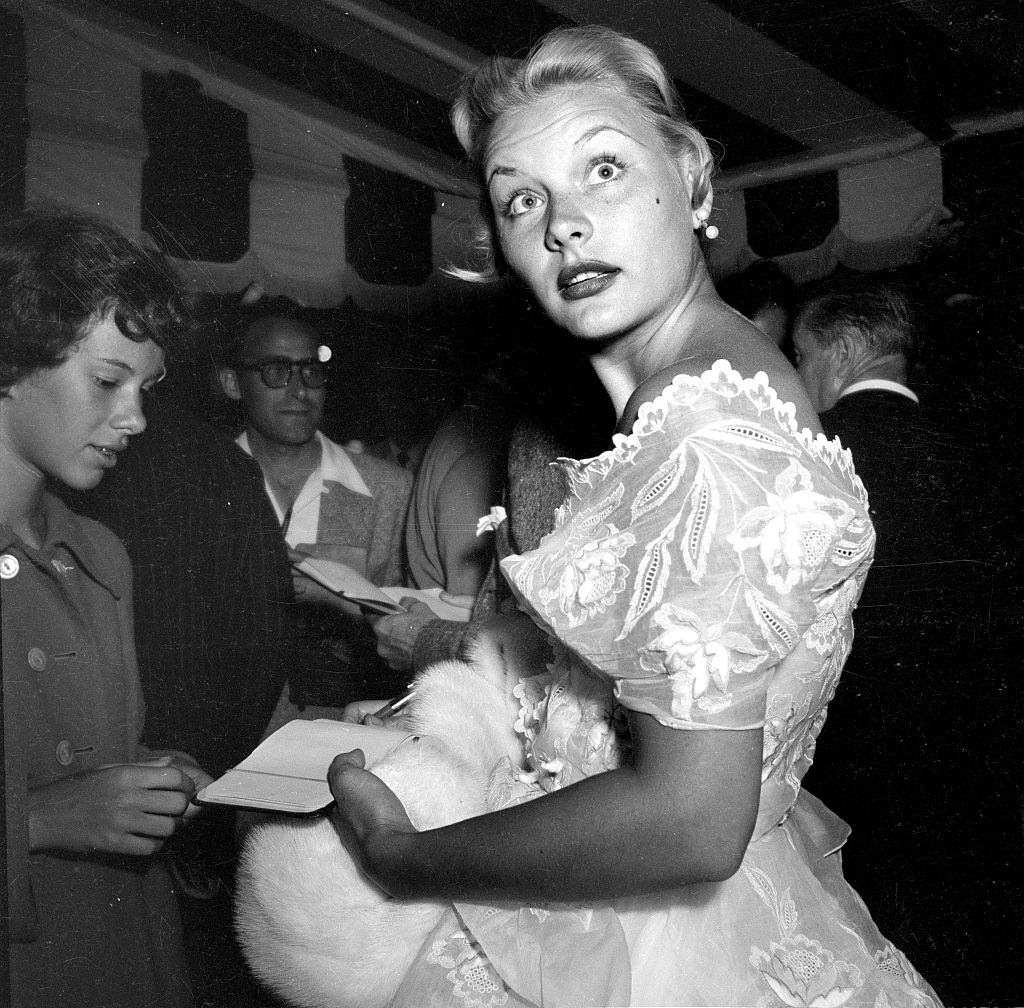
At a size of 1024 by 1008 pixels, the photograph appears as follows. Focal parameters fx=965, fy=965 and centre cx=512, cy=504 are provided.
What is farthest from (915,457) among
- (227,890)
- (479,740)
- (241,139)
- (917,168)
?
(227,890)

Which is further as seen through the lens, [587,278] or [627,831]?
[587,278]

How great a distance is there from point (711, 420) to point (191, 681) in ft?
3.72

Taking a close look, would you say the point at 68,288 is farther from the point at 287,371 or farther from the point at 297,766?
the point at 297,766

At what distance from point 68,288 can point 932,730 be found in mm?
1689

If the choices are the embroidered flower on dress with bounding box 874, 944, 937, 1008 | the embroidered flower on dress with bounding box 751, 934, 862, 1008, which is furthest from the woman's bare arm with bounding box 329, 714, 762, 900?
the embroidered flower on dress with bounding box 874, 944, 937, 1008

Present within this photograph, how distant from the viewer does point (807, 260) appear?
182 cm

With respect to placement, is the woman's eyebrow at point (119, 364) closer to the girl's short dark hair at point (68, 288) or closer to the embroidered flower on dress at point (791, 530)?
the girl's short dark hair at point (68, 288)

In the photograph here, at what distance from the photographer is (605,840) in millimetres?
833

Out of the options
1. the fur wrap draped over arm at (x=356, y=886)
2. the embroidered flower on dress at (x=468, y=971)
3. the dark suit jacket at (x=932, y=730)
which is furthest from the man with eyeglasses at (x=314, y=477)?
the dark suit jacket at (x=932, y=730)

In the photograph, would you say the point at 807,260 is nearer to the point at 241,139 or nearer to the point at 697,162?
the point at 697,162

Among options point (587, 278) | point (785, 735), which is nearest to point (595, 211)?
point (587, 278)

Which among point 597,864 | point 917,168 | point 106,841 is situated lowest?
point 106,841

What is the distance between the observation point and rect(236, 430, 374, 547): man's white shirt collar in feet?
5.59

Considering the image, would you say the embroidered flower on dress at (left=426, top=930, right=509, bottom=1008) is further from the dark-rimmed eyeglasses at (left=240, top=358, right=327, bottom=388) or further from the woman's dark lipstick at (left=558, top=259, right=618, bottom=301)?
the dark-rimmed eyeglasses at (left=240, top=358, right=327, bottom=388)
